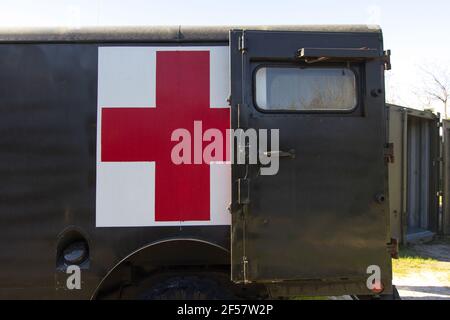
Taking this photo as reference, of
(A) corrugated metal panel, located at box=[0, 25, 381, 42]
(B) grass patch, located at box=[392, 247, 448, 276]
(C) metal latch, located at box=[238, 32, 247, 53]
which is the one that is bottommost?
(B) grass patch, located at box=[392, 247, 448, 276]

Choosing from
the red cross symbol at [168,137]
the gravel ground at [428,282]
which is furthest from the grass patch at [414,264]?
the red cross symbol at [168,137]

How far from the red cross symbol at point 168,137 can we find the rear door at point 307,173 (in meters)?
0.21

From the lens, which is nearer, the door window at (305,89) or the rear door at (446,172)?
the door window at (305,89)

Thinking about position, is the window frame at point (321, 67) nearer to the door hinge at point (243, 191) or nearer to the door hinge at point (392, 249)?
the door hinge at point (243, 191)

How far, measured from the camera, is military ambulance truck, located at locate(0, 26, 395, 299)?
2.65 m

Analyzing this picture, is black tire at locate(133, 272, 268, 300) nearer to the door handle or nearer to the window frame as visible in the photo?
the door handle

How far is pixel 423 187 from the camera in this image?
7.99 m

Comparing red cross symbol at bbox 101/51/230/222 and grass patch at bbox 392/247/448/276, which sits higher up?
red cross symbol at bbox 101/51/230/222

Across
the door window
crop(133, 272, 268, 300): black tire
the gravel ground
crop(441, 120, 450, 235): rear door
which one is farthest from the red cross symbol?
crop(441, 120, 450, 235): rear door

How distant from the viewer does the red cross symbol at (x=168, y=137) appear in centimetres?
268

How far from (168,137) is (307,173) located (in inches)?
35.8

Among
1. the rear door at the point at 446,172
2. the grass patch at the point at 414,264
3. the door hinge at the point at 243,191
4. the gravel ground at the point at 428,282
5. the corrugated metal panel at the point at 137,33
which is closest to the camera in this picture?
the door hinge at the point at 243,191

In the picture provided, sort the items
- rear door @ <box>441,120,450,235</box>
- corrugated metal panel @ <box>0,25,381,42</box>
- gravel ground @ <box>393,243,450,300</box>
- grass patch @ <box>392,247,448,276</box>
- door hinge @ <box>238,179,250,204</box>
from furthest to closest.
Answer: rear door @ <box>441,120,450,235</box>, grass patch @ <box>392,247,448,276</box>, gravel ground @ <box>393,243,450,300</box>, corrugated metal panel @ <box>0,25,381,42</box>, door hinge @ <box>238,179,250,204</box>

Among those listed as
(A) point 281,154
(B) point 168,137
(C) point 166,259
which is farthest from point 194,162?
(C) point 166,259
